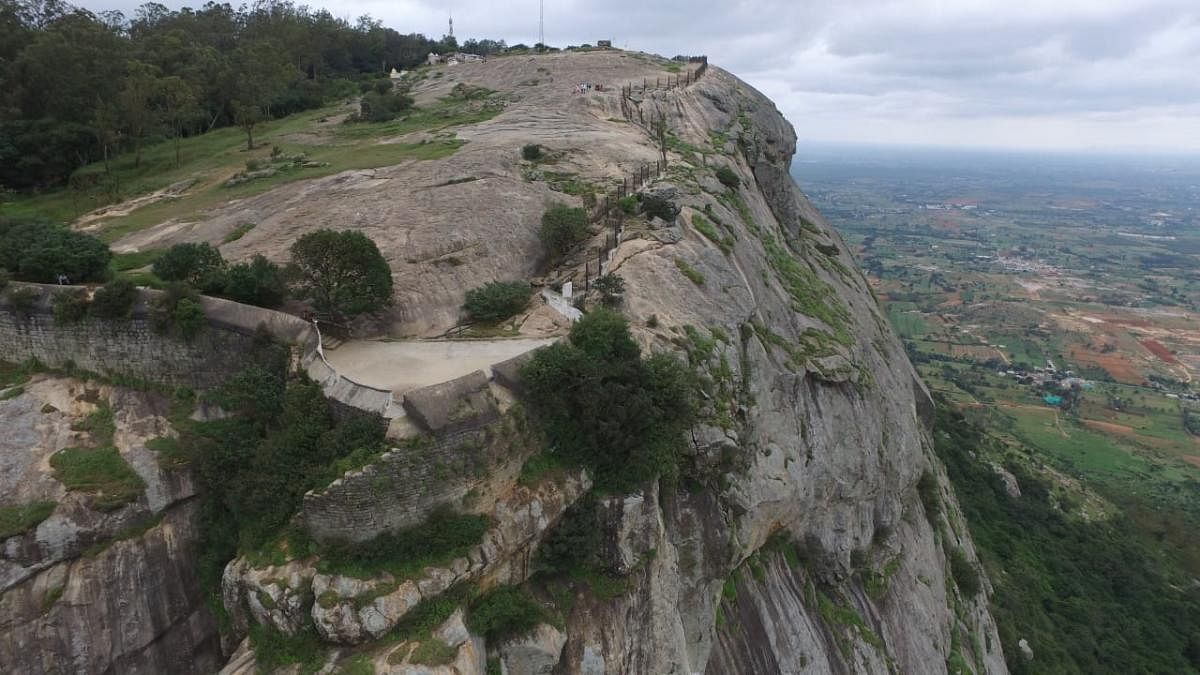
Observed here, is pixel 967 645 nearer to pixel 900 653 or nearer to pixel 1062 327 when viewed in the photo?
pixel 900 653

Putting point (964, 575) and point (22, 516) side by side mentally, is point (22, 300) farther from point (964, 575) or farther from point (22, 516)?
point (964, 575)

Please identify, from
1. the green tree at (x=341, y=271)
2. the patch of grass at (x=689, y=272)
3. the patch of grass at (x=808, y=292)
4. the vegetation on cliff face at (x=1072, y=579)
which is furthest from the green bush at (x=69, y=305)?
the vegetation on cliff face at (x=1072, y=579)

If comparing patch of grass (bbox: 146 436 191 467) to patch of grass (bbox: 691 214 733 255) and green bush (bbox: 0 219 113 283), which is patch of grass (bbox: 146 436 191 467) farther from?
patch of grass (bbox: 691 214 733 255)

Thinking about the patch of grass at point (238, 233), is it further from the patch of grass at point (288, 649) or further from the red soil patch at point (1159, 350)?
the red soil patch at point (1159, 350)

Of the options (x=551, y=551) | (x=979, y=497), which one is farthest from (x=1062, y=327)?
(x=551, y=551)

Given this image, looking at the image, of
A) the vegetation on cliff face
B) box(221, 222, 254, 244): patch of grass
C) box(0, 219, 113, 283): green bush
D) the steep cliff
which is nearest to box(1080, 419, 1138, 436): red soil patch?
the vegetation on cliff face

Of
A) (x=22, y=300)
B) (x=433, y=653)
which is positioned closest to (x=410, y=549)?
(x=433, y=653)

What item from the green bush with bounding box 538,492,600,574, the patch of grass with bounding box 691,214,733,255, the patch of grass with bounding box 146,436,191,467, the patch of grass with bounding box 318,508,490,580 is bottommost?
the green bush with bounding box 538,492,600,574
